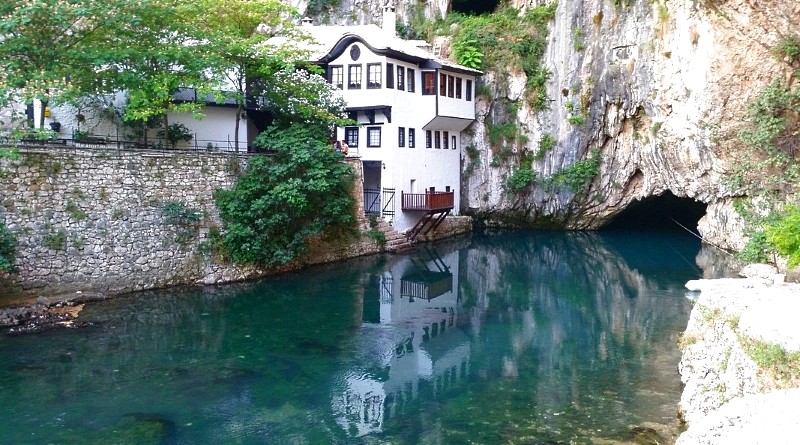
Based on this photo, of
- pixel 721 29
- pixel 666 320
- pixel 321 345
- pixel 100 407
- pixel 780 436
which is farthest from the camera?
pixel 721 29

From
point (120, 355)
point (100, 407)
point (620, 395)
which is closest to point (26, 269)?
point (120, 355)

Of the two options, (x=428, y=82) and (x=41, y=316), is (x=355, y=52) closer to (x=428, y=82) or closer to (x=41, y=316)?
(x=428, y=82)

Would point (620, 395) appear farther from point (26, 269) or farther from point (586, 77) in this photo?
point (586, 77)

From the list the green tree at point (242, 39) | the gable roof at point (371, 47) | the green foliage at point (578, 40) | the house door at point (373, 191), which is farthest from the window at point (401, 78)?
the green foliage at point (578, 40)

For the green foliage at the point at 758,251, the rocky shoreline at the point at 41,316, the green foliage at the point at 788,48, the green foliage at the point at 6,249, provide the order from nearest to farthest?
1. the rocky shoreline at the point at 41,316
2. the green foliage at the point at 6,249
3. the green foliage at the point at 758,251
4. the green foliage at the point at 788,48

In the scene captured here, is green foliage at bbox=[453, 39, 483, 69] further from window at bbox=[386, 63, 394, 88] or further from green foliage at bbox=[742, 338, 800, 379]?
green foliage at bbox=[742, 338, 800, 379]

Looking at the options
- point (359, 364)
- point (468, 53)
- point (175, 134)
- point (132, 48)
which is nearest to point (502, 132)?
point (468, 53)

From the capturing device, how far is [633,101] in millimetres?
31750

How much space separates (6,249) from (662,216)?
3706 centimetres

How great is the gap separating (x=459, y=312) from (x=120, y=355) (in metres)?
9.62

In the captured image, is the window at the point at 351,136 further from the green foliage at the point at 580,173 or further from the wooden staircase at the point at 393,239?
the green foliage at the point at 580,173

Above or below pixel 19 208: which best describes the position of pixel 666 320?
below

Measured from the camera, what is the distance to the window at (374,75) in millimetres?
31241

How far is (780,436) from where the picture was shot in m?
6.87
